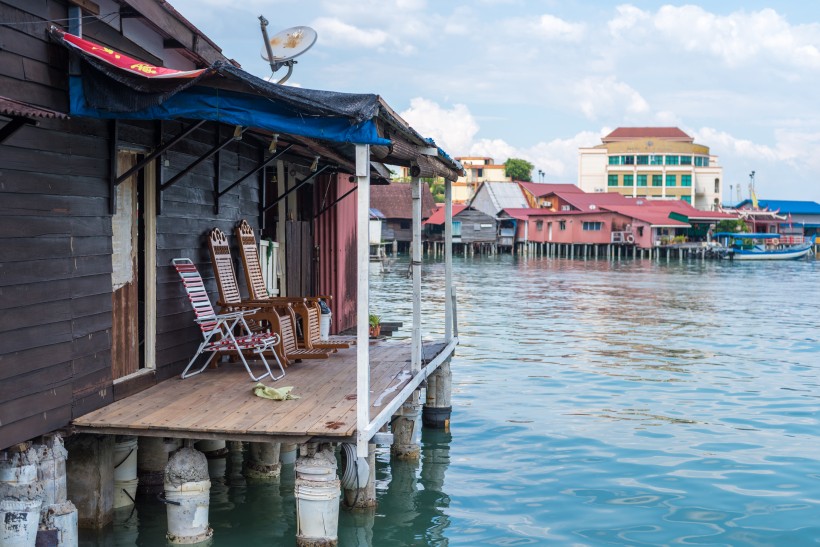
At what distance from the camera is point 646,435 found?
1177cm

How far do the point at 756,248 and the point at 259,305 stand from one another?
69.9 metres

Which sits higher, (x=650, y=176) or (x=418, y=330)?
(x=650, y=176)

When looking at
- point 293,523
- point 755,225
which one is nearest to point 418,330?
point 293,523

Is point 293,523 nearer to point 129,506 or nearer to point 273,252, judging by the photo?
point 129,506

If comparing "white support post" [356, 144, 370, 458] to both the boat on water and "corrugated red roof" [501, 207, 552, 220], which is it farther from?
"corrugated red roof" [501, 207, 552, 220]

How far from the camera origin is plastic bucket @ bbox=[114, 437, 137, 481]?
7.16 metres

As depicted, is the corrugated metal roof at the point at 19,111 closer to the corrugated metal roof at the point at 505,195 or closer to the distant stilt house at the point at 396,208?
the distant stilt house at the point at 396,208

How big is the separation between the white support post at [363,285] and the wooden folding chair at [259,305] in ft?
8.36

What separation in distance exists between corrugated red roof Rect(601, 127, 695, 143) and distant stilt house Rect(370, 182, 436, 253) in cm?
4250

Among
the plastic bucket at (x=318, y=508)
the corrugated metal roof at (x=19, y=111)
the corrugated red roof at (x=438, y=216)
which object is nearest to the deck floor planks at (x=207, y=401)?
the plastic bucket at (x=318, y=508)

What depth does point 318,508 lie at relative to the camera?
6.43 metres

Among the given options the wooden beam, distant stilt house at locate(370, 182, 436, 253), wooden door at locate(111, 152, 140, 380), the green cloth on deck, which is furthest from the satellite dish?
distant stilt house at locate(370, 182, 436, 253)

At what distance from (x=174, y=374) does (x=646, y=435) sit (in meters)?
6.07

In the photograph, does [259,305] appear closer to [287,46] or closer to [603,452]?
[287,46]
